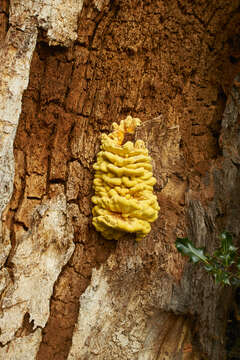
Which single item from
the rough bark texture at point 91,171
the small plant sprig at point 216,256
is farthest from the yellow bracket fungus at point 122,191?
the small plant sprig at point 216,256

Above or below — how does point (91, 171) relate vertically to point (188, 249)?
above

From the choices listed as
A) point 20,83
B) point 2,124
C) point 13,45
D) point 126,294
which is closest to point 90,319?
point 126,294

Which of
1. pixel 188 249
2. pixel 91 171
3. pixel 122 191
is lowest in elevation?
pixel 188 249

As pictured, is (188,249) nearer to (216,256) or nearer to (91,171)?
(216,256)

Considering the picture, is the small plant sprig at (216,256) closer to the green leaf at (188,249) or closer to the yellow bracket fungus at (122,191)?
the green leaf at (188,249)

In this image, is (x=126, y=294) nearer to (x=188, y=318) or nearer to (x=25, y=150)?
(x=188, y=318)

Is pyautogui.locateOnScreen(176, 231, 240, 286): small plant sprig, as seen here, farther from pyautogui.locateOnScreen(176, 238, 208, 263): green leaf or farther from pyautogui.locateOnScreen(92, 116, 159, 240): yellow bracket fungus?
pyautogui.locateOnScreen(92, 116, 159, 240): yellow bracket fungus

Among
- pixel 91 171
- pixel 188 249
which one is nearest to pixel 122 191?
pixel 91 171
